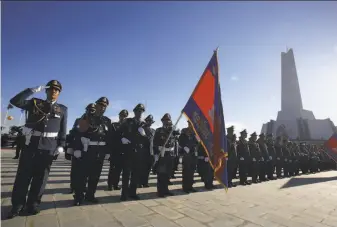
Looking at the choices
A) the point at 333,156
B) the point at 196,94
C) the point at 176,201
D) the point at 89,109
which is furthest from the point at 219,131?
the point at 333,156

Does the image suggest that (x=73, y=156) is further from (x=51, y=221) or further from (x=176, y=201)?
(x=176, y=201)

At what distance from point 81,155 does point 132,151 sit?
1181mm

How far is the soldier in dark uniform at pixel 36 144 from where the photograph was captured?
11.7 ft

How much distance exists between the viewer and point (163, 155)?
19.0 ft

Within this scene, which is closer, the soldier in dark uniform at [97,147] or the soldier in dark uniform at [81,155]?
the soldier in dark uniform at [81,155]

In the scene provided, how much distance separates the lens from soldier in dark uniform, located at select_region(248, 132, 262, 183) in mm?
9852

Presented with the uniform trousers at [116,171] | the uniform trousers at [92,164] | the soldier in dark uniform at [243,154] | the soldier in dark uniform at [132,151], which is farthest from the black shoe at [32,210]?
the soldier in dark uniform at [243,154]

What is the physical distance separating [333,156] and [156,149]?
53.3 ft

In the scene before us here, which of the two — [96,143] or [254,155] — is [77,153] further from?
[254,155]

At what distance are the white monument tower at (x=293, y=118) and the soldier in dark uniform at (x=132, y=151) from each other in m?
60.4

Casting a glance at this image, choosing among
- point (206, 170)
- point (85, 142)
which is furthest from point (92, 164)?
point (206, 170)

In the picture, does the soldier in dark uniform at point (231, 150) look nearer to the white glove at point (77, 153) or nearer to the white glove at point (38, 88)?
the white glove at point (77, 153)

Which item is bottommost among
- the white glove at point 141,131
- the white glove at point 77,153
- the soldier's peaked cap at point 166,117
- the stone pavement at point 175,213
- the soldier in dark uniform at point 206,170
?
the stone pavement at point 175,213

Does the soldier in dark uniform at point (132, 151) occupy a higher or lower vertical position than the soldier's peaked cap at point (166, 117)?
lower
